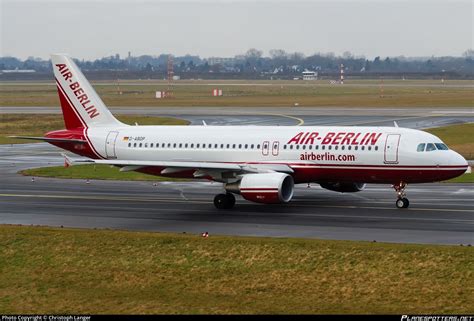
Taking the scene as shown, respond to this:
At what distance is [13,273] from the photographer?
116 ft

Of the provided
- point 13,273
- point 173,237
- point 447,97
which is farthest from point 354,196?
point 447,97

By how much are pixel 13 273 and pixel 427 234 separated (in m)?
16.9

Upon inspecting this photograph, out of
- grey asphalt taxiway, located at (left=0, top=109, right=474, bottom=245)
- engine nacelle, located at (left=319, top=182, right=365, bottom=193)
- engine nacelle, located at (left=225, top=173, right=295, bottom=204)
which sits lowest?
grey asphalt taxiway, located at (left=0, top=109, right=474, bottom=245)

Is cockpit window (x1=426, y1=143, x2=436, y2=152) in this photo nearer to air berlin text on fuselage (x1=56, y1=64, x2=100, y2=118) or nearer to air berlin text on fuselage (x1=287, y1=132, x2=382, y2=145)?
air berlin text on fuselage (x1=287, y1=132, x2=382, y2=145)

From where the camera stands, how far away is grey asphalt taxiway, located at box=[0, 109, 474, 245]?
40.4 m

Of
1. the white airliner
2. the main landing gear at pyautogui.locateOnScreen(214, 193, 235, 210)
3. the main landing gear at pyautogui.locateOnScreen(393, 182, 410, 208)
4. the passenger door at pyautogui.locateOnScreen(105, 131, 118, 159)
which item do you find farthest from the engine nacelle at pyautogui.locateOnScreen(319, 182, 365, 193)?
the passenger door at pyautogui.locateOnScreen(105, 131, 118, 159)

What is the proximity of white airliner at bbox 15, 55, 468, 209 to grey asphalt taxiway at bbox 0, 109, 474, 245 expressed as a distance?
144cm

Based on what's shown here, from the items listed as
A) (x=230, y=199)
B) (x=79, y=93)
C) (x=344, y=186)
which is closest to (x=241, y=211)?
(x=230, y=199)

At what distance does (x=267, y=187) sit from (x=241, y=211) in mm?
2680

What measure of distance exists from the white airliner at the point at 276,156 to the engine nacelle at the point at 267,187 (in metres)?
0.05

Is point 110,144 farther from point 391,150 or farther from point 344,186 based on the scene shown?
point 391,150

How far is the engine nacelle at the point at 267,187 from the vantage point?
4581 centimetres

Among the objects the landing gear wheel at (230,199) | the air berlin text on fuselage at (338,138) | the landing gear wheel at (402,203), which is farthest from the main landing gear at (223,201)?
the landing gear wheel at (402,203)

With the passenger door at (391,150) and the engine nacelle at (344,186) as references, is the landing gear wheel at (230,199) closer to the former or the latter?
the engine nacelle at (344,186)
